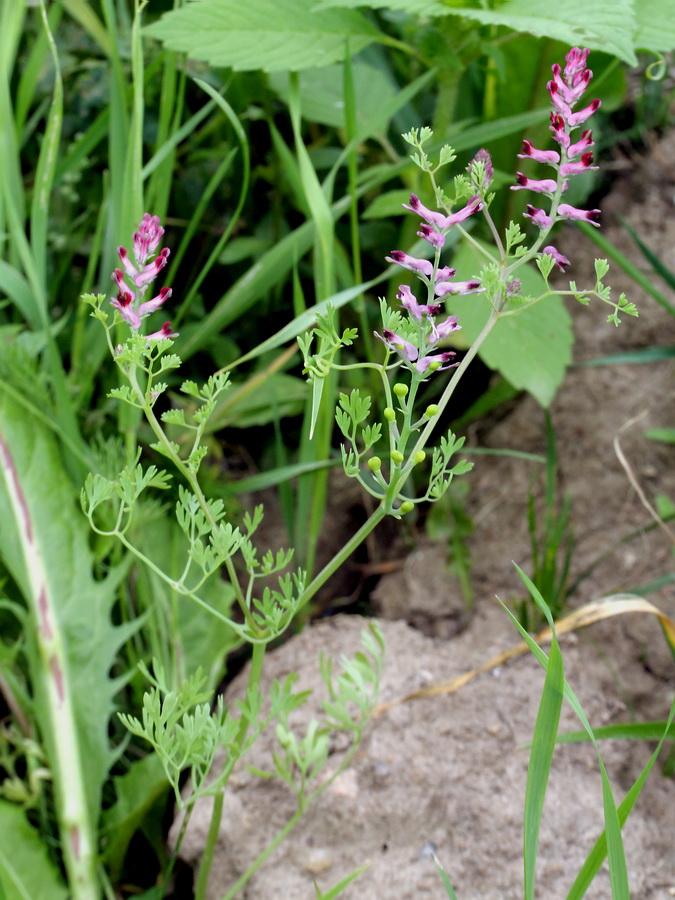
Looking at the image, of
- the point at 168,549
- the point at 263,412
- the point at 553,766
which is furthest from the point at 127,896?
the point at 263,412

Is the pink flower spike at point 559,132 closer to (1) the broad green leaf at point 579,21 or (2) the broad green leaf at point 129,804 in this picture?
(1) the broad green leaf at point 579,21

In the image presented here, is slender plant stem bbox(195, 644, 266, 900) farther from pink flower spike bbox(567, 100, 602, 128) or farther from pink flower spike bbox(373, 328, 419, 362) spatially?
pink flower spike bbox(567, 100, 602, 128)

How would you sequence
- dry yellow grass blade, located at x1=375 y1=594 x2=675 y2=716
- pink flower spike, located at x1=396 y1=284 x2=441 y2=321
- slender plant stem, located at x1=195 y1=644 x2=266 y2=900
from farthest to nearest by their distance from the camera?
dry yellow grass blade, located at x1=375 y1=594 x2=675 y2=716
slender plant stem, located at x1=195 y1=644 x2=266 y2=900
pink flower spike, located at x1=396 y1=284 x2=441 y2=321

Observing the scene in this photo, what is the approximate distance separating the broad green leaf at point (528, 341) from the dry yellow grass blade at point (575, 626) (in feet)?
1.16

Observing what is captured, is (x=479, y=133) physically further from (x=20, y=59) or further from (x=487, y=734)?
(x=20, y=59)

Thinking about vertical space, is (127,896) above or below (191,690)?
below

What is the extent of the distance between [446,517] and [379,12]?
1.12 meters

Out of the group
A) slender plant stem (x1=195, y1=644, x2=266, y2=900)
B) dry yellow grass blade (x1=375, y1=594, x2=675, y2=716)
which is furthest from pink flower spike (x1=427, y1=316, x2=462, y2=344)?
dry yellow grass blade (x1=375, y1=594, x2=675, y2=716)

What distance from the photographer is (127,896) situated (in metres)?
1.25

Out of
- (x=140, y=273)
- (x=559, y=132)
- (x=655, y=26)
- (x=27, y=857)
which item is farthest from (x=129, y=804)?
(x=655, y=26)

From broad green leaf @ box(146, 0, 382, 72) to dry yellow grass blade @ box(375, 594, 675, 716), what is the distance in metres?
0.94

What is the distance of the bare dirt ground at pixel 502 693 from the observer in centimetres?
113

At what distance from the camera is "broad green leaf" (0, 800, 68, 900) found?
111 centimetres

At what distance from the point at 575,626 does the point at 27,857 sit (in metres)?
0.82
